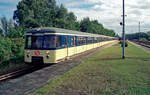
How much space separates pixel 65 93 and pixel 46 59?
17.6 ft

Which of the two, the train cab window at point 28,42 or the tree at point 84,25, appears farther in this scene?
the tree at point 84,25

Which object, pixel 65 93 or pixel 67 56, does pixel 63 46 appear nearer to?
pixel 67 56

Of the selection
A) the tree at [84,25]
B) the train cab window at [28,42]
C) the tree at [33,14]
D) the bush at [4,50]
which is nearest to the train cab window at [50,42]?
the train cab window at [28,42]

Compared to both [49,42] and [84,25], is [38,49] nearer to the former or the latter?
[49,42]

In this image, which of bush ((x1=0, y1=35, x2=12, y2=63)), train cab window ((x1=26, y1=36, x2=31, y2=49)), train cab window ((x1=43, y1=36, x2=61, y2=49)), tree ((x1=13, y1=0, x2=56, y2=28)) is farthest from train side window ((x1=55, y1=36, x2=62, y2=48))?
tree ((x1=13, y1=0, x2=56, y2=28))

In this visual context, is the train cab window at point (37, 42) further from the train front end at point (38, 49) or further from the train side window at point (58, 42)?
the train side window at point (58, 42)

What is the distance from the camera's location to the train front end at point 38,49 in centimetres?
1113

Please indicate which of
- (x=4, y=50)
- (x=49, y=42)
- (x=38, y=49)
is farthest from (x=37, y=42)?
(x=4, y=50)

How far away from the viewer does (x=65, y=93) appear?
6117mm

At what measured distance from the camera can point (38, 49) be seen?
11.3 m

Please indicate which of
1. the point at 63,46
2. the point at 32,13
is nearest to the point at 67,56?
the point at 63,46

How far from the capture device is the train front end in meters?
11.1

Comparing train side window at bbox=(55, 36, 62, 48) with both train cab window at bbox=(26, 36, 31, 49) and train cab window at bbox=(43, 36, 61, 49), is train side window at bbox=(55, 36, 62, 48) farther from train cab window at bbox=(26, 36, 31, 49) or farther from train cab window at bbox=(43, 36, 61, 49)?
train cab window at bbox=(26, 36, 31, 49)

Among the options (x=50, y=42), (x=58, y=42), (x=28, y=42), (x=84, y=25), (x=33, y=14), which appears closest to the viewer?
(x=50, y=42)
